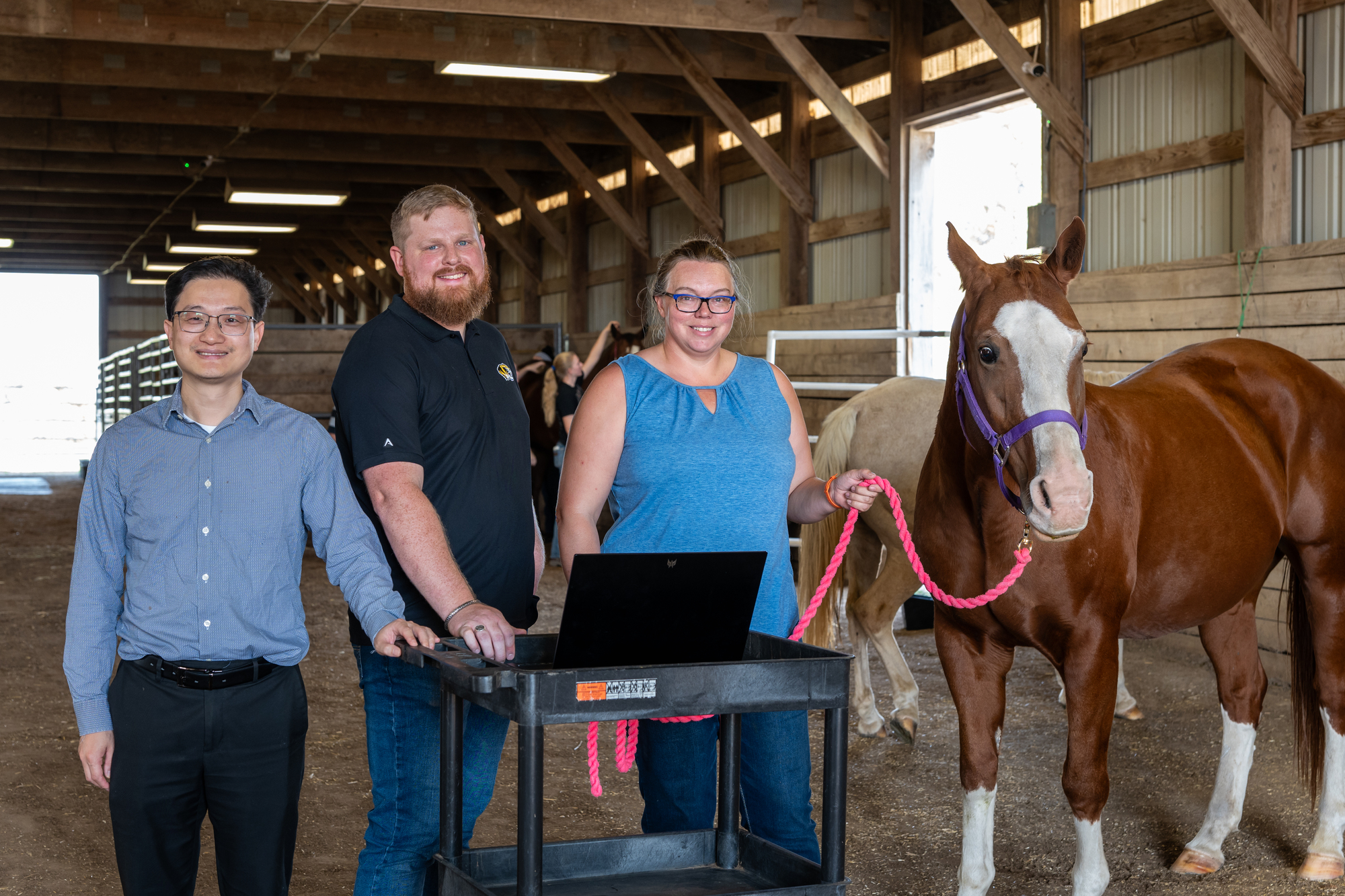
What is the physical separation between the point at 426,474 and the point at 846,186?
27.4 ft

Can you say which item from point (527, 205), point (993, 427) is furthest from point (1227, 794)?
point (527, 205)

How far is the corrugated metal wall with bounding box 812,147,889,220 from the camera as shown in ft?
31.4

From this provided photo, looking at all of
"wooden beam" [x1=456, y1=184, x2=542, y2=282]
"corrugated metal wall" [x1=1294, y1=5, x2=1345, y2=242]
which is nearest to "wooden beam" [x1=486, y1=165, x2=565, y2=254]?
"wooden beam" [x1=456, y1=184, x2=542, y2=282]

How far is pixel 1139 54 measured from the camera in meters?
6.80

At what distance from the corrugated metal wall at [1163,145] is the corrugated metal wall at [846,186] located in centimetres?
243

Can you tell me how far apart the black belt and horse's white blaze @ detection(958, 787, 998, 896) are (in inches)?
66.2

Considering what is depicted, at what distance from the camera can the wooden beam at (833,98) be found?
8.38 metres

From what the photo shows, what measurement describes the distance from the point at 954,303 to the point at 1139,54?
2567 millimetres

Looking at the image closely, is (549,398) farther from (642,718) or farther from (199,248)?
(199,248)

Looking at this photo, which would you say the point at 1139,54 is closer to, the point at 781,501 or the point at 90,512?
the point at 781,501

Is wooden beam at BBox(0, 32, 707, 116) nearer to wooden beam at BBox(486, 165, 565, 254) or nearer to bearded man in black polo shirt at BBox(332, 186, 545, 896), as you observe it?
wooden beam at BBox(486, 165, 565, 254)

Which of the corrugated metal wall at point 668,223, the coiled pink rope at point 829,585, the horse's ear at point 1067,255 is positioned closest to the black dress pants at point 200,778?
the coiled pink rope at point 829,585

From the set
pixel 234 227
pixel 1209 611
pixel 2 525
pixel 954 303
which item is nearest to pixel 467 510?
pixel 1209 611

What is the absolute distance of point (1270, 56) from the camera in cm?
574
